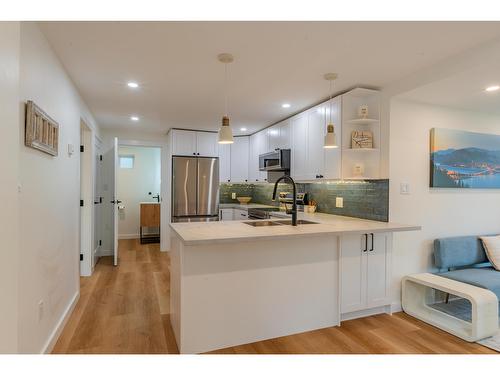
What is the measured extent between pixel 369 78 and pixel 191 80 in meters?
1.71

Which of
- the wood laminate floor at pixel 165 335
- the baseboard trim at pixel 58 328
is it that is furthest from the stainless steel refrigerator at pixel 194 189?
the baseboard trim at pixel 58 328

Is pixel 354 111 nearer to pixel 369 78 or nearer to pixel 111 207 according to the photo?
pixel 369 78

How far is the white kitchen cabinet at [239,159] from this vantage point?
5633 mm

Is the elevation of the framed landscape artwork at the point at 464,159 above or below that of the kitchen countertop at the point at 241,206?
above

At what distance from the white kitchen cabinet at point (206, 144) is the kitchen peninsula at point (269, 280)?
2849mm

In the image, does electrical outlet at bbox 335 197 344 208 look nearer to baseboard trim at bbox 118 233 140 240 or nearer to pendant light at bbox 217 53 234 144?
pendant light at bbox 217 53 234 144

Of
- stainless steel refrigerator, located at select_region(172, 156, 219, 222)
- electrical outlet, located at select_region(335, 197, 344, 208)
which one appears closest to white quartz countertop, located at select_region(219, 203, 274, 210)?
stainless steel refrigerator, located at select_region(172, 156, 219, 222)

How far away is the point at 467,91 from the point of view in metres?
2.67

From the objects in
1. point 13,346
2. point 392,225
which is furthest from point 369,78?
point 13,346

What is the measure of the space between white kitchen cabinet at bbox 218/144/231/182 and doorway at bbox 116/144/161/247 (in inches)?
89.9

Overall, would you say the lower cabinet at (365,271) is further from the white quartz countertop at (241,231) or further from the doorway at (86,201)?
the doorway at (86,201)

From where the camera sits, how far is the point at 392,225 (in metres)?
2.68

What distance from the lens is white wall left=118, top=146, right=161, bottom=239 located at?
22.9 feet

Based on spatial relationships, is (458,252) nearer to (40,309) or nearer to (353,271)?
(353,271)
